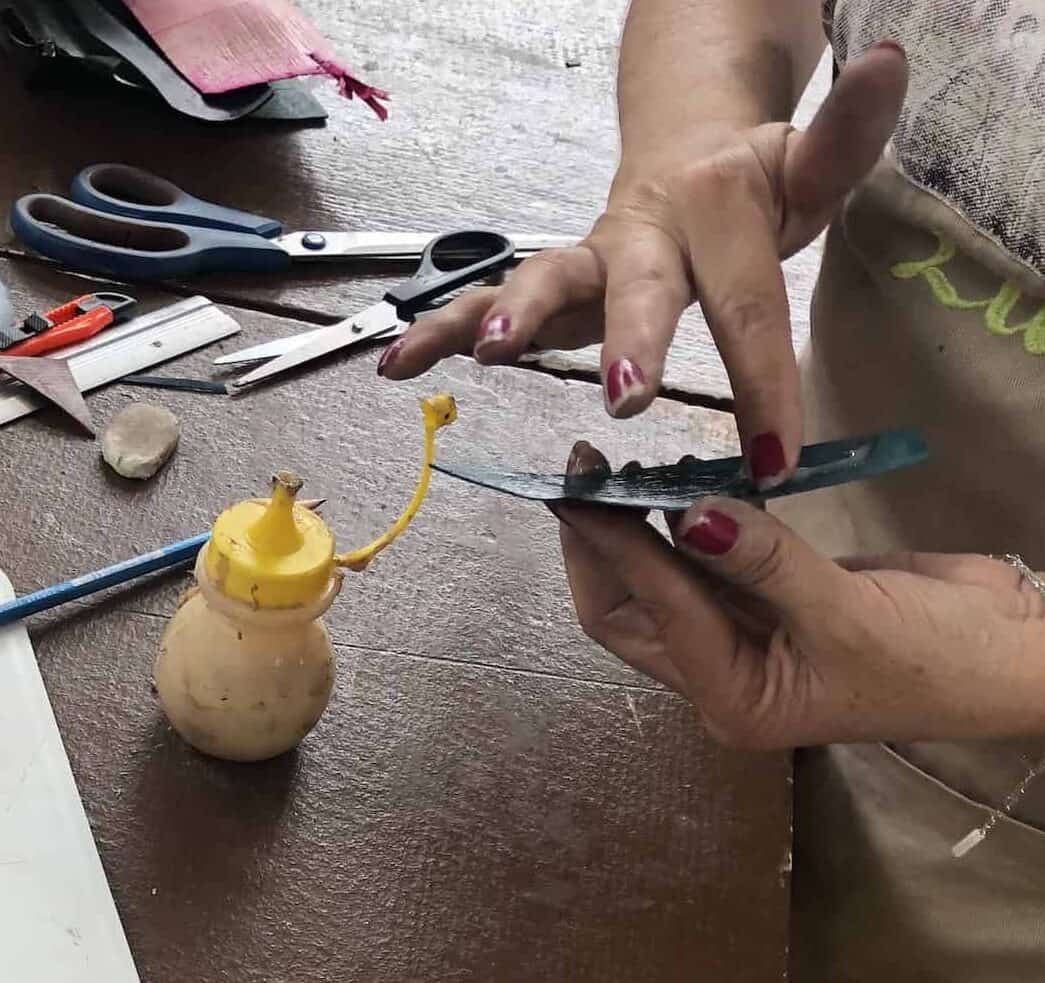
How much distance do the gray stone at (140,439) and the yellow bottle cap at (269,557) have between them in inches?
7.2

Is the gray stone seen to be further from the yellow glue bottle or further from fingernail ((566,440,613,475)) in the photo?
fingernail ((566,440,613,475))

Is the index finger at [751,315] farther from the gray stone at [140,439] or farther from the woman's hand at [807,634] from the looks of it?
the gray stone at [140,439]

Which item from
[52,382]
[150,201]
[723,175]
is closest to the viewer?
[723,175]

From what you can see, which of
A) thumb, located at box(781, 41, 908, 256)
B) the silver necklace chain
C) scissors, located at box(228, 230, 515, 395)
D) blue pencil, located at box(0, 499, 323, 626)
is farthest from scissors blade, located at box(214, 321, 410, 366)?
the silver necklace chain

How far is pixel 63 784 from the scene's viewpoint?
1.60 ft

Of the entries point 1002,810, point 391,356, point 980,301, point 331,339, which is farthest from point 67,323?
point 1002,810

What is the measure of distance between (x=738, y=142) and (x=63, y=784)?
1.33 feet

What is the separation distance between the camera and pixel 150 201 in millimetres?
771

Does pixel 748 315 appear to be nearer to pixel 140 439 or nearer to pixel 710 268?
pixel 710 268

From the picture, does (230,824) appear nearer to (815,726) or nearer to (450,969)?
(450,969)

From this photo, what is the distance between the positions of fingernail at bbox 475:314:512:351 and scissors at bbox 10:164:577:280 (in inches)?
13.0

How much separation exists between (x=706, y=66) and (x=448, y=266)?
0.76 feet

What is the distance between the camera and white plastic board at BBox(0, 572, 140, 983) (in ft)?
1.43

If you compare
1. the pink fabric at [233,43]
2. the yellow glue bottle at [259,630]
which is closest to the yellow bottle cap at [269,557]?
the yellow glue bottle at [259,630]
